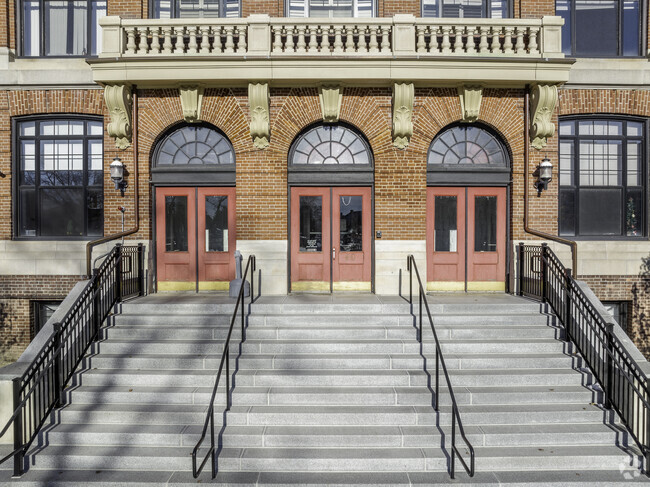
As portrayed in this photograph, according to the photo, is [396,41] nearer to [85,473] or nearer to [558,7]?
[558,7]

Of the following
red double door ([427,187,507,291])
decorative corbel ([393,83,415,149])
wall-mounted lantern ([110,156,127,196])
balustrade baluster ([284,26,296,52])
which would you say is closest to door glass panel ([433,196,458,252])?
red double door ([427,187,507,291])

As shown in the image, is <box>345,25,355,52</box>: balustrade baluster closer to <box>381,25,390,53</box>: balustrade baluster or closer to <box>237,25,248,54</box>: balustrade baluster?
<box>381,25,390,53</box>: balustrade baluster

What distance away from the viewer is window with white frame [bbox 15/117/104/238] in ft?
30.9

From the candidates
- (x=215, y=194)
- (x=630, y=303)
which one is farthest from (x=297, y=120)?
(x=630, y=303)

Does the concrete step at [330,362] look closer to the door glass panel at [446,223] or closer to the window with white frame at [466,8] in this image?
the door glass panel at [446,223]

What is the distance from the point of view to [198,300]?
8055 mm

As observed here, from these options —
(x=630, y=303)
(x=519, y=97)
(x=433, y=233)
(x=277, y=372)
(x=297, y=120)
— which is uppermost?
(x=519, y=97)

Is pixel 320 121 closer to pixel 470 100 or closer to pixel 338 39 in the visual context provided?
pixel 338 39

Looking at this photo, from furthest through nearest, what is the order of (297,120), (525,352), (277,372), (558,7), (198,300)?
(558,7) → (297,120) → (198,300) → (525,352) → (277,372)

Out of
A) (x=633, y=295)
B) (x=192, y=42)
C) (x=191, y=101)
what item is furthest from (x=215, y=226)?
(x=633, y=295)

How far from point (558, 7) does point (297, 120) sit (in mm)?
7022

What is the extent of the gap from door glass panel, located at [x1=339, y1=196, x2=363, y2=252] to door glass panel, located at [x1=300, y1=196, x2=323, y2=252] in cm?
51

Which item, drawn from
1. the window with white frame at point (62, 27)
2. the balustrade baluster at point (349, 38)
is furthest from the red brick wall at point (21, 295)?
the balustrade baluster at point (349, 38)

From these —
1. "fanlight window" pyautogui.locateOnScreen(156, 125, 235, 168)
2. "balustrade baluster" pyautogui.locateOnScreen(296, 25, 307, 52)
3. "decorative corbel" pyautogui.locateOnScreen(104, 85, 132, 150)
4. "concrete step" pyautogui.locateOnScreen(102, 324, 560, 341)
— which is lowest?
"concrete step" pyautogui.locateOnScreen(102, 324, 560, 341)
